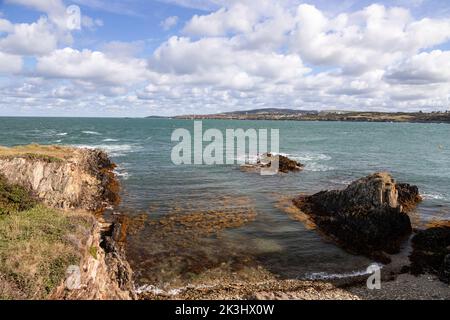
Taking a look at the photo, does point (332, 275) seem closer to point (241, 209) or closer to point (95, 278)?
point (95, 278)

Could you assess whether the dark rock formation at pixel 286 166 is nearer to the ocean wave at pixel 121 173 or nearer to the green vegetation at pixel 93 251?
the ocean wave at pixel 121 173

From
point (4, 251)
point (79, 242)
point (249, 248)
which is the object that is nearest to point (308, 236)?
point (249, 248)

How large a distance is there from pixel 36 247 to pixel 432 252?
2496 centimetres

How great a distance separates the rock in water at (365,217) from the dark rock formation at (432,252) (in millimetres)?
1332

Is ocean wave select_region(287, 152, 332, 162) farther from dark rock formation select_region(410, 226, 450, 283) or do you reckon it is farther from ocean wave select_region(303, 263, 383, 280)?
ocean wave select_region(303, 263, 383, 280)

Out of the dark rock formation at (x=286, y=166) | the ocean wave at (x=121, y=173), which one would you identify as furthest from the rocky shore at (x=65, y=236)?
the dark rock formation at (x=286, y=166)

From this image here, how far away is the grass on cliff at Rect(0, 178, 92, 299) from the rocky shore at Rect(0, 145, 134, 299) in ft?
0.11

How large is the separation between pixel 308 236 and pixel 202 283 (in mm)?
11190

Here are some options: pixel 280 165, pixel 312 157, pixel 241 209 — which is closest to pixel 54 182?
pixel 241 209

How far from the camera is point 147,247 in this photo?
80.2 ft

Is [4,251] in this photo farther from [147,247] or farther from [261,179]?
[261,179]

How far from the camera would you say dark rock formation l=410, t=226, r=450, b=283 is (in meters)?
21.3

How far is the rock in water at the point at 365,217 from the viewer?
25.9 m

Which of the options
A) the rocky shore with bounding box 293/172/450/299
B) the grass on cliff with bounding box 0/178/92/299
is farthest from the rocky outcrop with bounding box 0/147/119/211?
the rocky shore with bounding box 293/172/450/299
